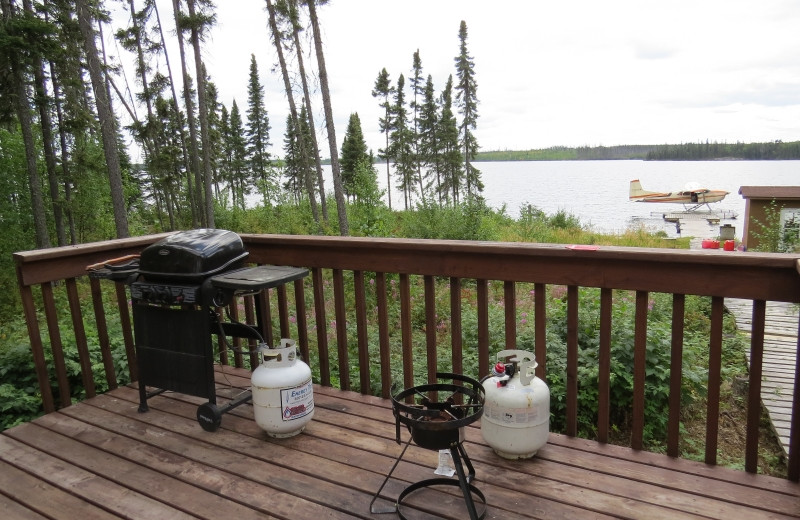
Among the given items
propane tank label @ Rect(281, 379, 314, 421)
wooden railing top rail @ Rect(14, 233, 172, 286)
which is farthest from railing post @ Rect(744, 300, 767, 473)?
wooden railing top rail @ Rect(14, 233, 172, 286)

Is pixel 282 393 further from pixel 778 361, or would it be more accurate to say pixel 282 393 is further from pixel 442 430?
pixel 778 361

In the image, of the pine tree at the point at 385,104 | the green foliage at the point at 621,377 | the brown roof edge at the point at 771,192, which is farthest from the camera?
the pine tree at the point at 385,104

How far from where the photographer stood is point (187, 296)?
208 cm

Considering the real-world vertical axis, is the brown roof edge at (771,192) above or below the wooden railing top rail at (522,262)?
below

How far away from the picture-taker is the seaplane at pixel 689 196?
27.6m

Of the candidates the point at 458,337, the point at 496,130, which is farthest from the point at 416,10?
the point at 496,130

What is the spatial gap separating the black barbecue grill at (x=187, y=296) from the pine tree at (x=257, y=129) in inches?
1363

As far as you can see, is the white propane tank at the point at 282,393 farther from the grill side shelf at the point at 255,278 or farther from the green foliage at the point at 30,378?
the green foliage at the point at 30,378

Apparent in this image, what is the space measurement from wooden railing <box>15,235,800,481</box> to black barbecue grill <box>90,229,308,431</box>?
30 cm

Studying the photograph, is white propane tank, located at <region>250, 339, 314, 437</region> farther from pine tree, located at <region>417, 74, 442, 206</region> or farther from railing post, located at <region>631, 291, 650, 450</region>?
pine tree, located at <region>417, 74, 442, 206</region>

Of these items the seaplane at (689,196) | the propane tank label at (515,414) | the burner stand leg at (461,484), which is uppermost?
the propane tank label at (515,414)

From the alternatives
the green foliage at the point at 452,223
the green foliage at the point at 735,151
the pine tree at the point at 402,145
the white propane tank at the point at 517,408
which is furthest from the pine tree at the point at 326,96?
the green foliage at the point at 735,151

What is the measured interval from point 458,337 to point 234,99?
42673mm

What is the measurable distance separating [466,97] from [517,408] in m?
27.1
